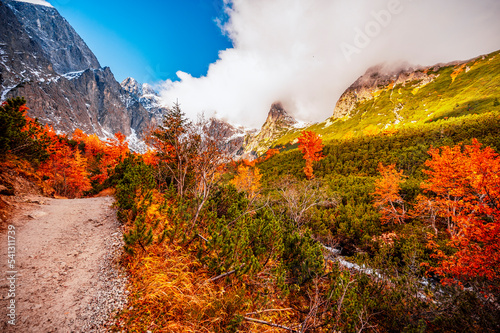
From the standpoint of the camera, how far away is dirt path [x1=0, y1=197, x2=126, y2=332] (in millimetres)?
3057

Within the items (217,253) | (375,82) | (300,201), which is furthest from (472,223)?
(375,82)

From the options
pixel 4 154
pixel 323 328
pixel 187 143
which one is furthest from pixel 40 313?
pixel 4 154

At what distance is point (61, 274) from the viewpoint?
13.6 feet

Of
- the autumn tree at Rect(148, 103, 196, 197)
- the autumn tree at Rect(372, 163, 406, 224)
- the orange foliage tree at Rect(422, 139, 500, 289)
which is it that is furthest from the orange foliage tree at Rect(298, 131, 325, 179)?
the autumn tree at Rect(148, 103, 196, 197)

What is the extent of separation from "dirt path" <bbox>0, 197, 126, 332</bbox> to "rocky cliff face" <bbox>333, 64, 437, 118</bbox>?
6776 inches

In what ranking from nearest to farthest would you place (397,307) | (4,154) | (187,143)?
(397,307) < (187,143) < (4,154)

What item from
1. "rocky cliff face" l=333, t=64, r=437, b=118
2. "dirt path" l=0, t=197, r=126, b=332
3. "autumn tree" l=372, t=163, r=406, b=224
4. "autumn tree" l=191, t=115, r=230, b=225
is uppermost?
"rocky cliff face" l=333, t=64, r=437, b=118

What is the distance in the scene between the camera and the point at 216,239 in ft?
15.6

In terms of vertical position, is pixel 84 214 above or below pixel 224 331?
above

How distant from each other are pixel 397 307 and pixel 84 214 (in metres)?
11.3

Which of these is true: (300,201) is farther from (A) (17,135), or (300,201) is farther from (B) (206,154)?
(A) (17,135)

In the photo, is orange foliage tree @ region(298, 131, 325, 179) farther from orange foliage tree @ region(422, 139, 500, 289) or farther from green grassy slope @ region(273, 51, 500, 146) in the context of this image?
green grassy slope @ region(273, 51, 500, 146)

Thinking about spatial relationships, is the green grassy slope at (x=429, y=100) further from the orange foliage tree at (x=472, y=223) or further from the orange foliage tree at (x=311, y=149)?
the orange foliage tree at (x=472, y=223)

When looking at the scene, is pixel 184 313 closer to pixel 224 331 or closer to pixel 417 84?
pixel 224 331
